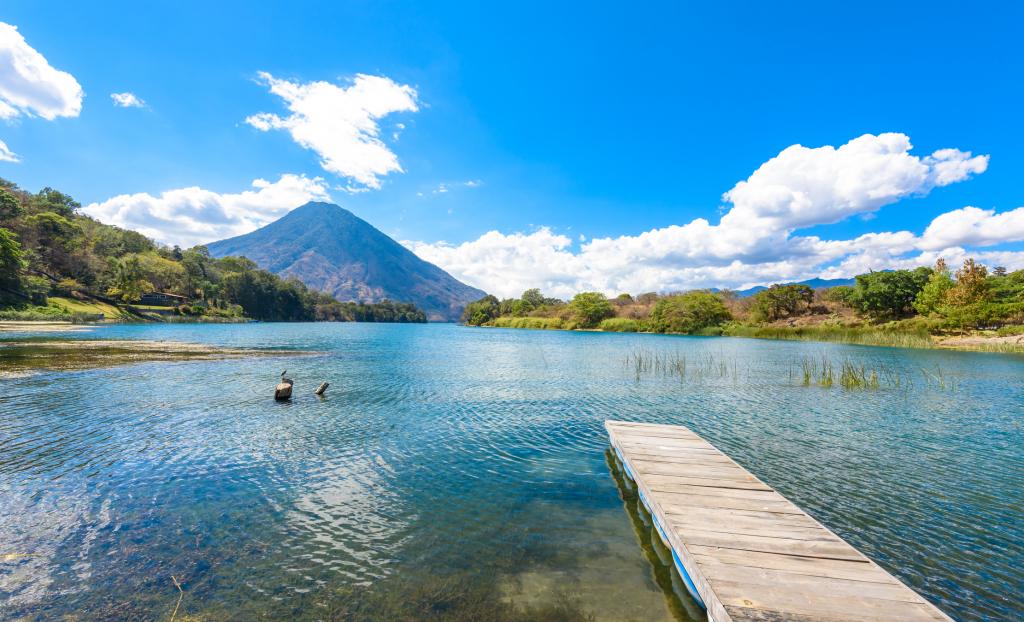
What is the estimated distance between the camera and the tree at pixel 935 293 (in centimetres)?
6731

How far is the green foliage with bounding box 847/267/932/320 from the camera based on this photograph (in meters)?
79.2

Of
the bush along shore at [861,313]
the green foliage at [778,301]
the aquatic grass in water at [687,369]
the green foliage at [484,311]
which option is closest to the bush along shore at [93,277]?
the green foliage at [484,311]

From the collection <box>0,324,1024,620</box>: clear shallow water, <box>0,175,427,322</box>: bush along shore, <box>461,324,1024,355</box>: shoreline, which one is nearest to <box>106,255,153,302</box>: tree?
<box>0,175,427,322</box>: bush along shore

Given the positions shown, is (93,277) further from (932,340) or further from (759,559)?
(932,340)

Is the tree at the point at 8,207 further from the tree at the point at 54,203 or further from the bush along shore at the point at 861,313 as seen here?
the bush along shore at the point at 861,313

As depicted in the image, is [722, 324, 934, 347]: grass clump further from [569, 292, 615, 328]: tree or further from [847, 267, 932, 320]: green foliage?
[569, 292, 615, 328]: tree

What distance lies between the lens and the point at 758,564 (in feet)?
15.4

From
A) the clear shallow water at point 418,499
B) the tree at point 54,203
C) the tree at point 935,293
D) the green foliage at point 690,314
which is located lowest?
the clear shallow water at point 418,499

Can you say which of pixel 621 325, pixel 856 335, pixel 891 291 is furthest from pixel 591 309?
pixel 856 335

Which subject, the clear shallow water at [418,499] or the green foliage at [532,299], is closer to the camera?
the clear shallow water at [418,499]

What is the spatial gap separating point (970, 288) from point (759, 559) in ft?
278

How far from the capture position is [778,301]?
97250 millimetres

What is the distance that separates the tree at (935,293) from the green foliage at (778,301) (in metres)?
23.3

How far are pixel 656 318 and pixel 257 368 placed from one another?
96.0m
